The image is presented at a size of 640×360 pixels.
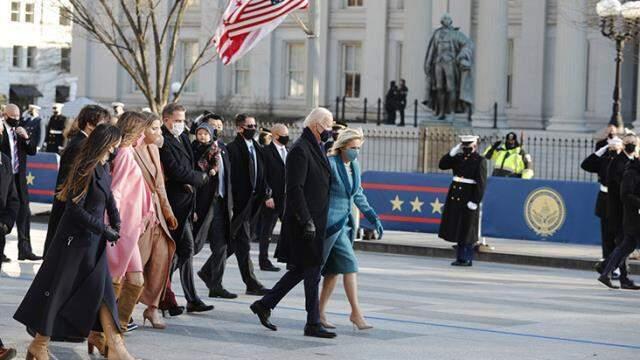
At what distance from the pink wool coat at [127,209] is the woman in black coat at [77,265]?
86 centimetres

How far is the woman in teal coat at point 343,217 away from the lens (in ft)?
43.8

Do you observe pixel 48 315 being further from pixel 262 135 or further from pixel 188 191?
pixel 262 135

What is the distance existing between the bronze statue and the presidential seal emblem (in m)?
13.0

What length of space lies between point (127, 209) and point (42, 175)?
18.4 meters

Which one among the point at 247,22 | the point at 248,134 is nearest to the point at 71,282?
the point at 248,134

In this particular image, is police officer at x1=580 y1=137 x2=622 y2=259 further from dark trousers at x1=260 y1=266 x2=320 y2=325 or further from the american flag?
the american flag

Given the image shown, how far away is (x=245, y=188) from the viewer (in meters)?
16.4

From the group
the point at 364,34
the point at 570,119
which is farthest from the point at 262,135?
the point at 364,34

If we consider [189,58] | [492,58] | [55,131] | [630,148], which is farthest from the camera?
[189,58]

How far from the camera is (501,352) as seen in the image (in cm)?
1260

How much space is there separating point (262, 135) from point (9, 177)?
6556 millimetres

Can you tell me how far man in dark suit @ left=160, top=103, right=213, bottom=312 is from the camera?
45.0ft

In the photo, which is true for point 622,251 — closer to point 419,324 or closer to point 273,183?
point 273,183

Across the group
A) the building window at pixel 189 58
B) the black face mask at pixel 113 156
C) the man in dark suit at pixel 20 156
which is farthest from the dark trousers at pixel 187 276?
the building window at pixel 189 58
